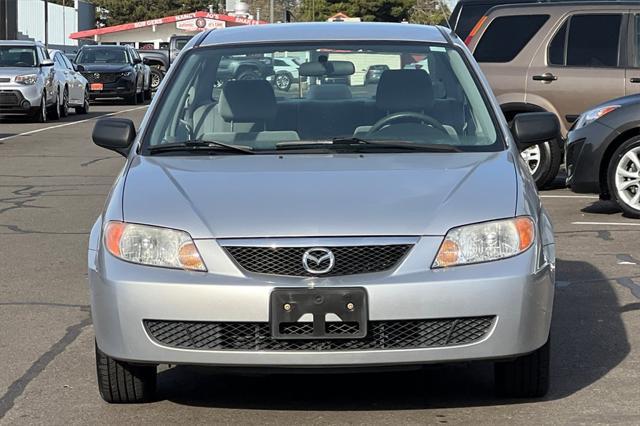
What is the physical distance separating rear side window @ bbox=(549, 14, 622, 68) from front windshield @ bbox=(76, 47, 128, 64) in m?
25.5

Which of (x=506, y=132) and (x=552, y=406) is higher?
(x=506, y=132)

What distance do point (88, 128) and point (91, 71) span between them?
11630 mm

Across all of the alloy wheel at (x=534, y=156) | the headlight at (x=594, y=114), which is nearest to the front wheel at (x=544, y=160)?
the alloy wheel at (x=534, y=156)

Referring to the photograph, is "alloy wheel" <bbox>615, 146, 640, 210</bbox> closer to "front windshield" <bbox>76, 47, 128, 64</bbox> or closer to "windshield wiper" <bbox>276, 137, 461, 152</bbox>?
"windshield wiper" <bbox>276, 137, 461, 152</bbox>

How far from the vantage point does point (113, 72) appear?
37312 mm

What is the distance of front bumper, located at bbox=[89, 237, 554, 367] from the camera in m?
4.99

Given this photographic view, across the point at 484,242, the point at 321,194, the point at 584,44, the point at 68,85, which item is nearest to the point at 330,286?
the point at 321,194

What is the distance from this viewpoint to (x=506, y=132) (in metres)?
6.17

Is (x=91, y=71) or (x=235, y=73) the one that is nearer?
(x=235, y=73)

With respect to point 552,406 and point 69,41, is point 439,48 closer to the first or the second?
point 552,406

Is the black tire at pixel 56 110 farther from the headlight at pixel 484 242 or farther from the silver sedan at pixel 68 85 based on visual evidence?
the headlight at pixel 484 242

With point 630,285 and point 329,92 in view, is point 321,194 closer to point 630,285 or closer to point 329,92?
point 329,92

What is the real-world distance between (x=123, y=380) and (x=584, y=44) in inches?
394

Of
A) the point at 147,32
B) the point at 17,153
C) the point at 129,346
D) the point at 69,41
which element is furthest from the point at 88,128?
the point at 69,41
